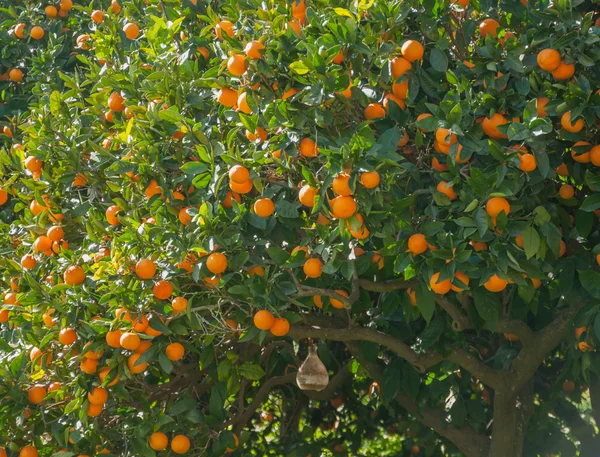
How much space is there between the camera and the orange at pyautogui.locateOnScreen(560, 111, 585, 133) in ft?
8.73

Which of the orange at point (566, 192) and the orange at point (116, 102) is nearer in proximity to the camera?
the orange at point (566, 192)

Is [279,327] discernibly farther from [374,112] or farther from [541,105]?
[541,105]

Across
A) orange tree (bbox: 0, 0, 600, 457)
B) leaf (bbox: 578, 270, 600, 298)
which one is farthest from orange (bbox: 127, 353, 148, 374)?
leaf (bbox: 578, 270, 600, 298)

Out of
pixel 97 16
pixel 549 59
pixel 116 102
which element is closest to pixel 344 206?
pixel 549 59

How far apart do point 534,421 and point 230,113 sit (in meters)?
2.53

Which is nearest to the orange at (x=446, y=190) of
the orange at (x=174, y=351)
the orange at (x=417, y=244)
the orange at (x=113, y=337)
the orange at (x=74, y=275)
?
the orange at (x=417, y=244)

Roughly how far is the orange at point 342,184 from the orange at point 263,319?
55 cm

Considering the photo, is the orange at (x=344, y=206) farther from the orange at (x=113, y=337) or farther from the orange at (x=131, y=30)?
the orange at (x=131, y=30)

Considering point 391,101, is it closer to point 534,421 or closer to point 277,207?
point 277,207

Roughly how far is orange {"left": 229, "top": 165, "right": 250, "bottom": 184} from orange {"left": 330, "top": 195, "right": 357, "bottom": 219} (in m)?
0.33

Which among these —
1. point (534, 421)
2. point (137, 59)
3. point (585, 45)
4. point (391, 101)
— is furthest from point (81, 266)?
point (534, 421)

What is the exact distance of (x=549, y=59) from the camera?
8.73 ft

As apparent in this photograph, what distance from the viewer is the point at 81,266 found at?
3.11m

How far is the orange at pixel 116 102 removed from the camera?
3381 mm
